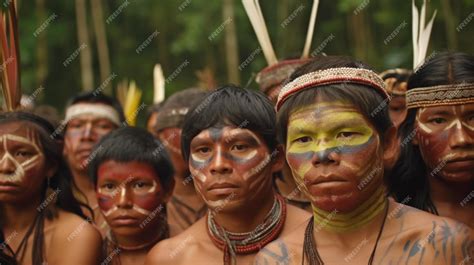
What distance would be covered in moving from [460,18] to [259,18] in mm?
6508

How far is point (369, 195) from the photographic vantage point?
11.0ft

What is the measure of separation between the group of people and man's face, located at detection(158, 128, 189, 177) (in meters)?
0.02

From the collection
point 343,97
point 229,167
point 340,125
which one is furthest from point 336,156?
point 229,167

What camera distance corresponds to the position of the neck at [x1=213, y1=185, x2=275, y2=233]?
13.8ft

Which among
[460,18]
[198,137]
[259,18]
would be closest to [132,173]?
[198,137]

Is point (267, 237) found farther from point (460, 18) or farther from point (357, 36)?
point (357, 36)

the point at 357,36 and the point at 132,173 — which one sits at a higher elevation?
the point at 132,173

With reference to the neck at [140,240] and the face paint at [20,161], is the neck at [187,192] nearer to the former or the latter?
the neck at [140,240]

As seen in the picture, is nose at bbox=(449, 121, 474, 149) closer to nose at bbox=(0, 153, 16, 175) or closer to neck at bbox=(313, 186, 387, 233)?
neck at bbox=(313, 186, 387, 233)

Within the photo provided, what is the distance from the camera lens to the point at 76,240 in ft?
15.1

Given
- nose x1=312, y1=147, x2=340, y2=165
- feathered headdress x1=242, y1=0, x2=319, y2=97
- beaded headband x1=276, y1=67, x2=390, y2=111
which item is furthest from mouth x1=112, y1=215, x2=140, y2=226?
nose x1=312, y1=147, x2=340, y2=165

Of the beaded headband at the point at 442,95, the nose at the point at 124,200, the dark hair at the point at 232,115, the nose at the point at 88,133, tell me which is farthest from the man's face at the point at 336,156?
the nose at the point at 88,133

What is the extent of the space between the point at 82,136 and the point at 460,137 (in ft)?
11.9

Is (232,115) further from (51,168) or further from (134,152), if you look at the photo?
(51,168)
